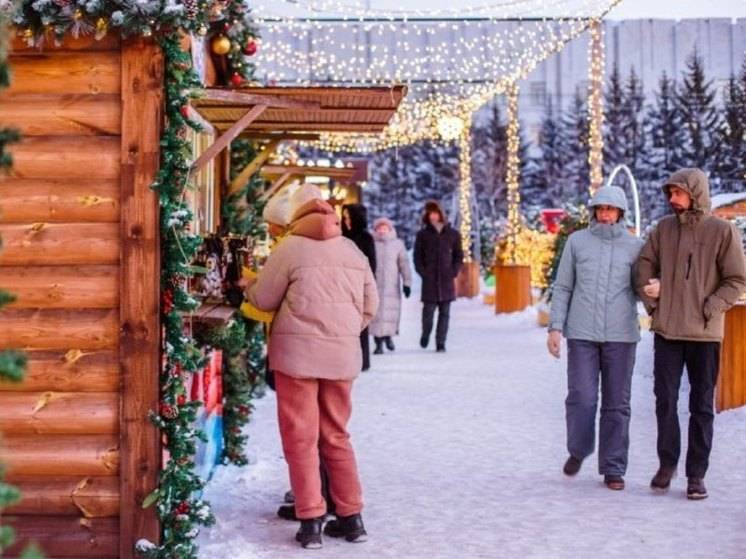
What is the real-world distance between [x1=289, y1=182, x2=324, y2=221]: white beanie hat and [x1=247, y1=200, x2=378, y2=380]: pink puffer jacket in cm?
5

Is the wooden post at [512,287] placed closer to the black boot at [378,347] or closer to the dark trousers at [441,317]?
the dark trousers at [441,317]

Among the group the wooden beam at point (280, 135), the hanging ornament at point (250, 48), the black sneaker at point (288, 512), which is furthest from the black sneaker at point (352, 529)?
the hanging ornament at point (250, 48)

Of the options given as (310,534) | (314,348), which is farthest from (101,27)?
(310,534)

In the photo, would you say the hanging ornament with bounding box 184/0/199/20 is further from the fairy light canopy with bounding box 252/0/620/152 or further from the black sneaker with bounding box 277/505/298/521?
the fairy light canopy with bounding box 252/0/620/152

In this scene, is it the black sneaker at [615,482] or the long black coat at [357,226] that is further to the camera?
the long black coat at [357,226]

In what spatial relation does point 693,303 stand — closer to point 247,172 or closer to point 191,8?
point 191,8

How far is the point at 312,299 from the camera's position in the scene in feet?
20.0

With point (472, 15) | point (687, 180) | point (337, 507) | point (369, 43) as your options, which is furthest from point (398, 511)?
point (369, 43)

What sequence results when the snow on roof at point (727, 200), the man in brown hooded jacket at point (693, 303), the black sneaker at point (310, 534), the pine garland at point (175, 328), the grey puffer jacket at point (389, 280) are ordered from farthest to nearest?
the grey puffer jacket at point (389, 280) < the snow on roof at point (727, 200) < the man in brown hooded jacket at point (693, 303) < the black sneaker at point (310, 534) < the pine garland at point (175, 328)

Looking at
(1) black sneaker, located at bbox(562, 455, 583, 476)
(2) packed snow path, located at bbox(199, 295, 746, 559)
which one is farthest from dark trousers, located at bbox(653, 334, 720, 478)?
(1) black sneaker, located at bbox(562, 455, 583, 476)

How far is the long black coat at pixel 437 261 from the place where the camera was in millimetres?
16391

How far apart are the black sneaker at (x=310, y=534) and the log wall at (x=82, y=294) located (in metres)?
0.93

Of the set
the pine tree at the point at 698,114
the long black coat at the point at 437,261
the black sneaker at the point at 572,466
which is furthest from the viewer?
the pine tree at the point at 698,114

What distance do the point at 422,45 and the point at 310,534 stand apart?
17188mm
